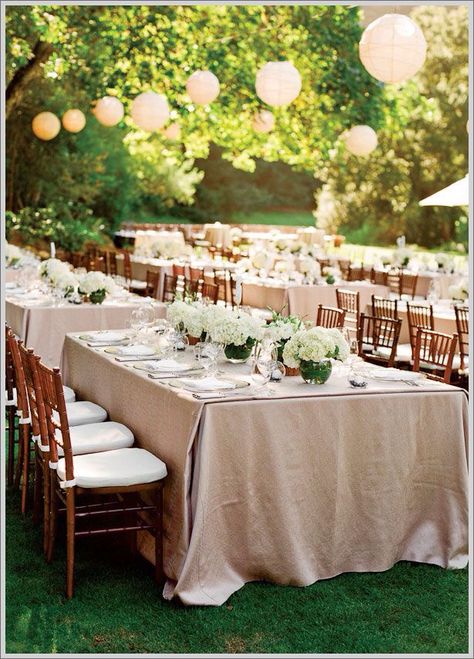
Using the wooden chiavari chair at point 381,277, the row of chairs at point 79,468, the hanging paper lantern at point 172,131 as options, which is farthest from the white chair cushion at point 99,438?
the hanging paper lantern at point 172,131

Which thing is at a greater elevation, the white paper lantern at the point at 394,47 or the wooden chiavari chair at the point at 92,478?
the white paper lantern at the point at 394,47

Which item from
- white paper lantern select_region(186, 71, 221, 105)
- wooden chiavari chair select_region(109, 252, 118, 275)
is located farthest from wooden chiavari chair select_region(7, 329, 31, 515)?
wooden chiavari chair select_region(109, 252, 118, 275)

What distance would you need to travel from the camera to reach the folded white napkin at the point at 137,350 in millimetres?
5492

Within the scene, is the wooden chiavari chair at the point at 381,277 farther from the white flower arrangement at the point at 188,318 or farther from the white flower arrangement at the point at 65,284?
the white flower arrangement at the point at 188,318

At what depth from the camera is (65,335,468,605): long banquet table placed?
421cm

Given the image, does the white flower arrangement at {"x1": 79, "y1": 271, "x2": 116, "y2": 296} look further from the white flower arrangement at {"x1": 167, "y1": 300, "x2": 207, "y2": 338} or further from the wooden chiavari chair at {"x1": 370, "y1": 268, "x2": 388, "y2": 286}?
the wooden chiavari chair at {"x1": 370, "y1": 268, "x2": 388, "y2": 286}

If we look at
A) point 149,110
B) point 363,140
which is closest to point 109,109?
point 149,110

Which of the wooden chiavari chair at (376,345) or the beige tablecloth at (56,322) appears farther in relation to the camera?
the beige tablecloth at (56,322)

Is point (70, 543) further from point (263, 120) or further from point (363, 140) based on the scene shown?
point (263, 120)

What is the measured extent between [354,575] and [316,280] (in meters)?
6.44

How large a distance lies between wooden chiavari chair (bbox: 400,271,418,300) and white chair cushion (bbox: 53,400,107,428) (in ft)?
23.2

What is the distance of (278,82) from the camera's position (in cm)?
915

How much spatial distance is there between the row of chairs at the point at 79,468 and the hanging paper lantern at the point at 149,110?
5.69 m

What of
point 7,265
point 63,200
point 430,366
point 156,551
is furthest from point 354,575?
point 63,200
